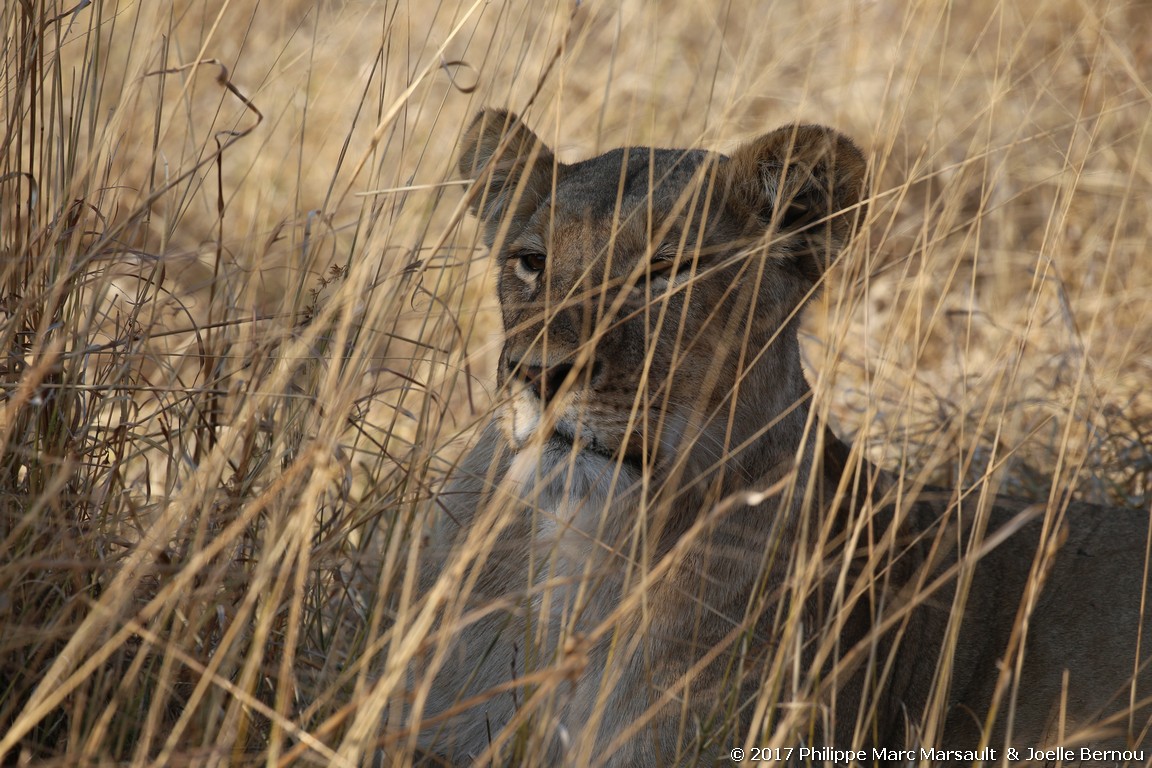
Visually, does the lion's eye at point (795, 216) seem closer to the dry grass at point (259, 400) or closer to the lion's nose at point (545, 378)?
the dry grass at point (259, 400)

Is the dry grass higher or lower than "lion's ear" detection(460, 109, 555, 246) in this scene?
lower

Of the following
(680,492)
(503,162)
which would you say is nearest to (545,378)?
(680,492)

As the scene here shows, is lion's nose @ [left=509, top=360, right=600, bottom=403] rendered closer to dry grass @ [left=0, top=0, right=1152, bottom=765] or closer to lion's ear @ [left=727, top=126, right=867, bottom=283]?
dry grass @ [left=0, top=0, right=1152, bottom=765]

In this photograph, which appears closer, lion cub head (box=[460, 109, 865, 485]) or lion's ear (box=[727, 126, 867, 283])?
lion cub head (box=[460, 109, 865, 485])

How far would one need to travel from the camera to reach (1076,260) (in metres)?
5.75

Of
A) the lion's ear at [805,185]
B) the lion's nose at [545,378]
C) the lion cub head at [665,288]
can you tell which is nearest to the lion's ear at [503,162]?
the lion cub head at [665,288]

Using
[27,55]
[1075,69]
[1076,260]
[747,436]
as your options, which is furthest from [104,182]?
[1075,69]

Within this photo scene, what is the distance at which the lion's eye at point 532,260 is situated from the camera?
117 inches

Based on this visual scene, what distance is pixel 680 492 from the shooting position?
243cm

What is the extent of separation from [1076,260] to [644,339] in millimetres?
3735

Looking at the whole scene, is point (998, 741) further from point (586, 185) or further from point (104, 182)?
point (104, 182)

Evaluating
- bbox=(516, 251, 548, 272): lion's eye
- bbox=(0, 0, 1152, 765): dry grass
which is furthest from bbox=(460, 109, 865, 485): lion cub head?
bbox=(0, 0, 1152, 765): dry grass

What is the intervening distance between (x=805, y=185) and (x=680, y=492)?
0.92 meters

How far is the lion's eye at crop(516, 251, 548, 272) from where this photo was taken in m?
2.98
